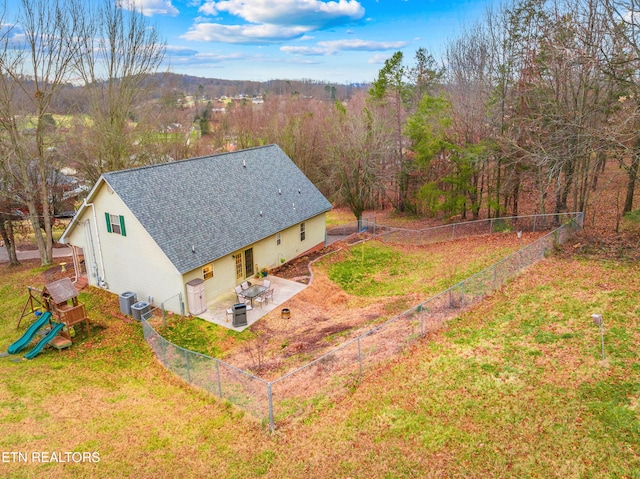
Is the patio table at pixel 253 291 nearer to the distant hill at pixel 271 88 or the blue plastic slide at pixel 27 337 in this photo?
the blue plastic slide at pixel 27 337

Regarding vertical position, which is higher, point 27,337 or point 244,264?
point 244,264

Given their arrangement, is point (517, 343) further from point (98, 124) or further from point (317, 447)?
point (98, 124)

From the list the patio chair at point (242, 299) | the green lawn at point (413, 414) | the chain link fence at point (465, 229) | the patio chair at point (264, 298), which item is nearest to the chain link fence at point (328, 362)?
the green lawn at point (413, 414)

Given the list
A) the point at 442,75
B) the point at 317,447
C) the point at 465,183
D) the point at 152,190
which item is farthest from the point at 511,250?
the point at 442,75

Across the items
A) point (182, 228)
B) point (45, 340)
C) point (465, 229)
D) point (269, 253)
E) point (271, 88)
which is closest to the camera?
point (45, 340)

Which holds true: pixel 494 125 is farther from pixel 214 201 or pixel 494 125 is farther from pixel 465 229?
pixel 214 201

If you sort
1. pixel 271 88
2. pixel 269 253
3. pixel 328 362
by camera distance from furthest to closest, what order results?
pixel 271 88
pixel 269 253
pixel 328 362

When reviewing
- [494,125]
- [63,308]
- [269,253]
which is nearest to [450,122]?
[494,125]
